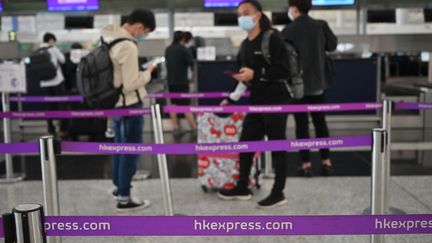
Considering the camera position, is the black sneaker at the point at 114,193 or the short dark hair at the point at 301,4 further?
the short dark hair at the point at 301,4

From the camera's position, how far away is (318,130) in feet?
15.9

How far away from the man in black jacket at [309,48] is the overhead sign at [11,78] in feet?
9.03

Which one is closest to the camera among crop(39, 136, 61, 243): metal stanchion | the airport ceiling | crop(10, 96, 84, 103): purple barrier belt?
crop(39, 136, 61, 243): metal stanchion

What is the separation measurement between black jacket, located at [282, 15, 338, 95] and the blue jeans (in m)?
1.66

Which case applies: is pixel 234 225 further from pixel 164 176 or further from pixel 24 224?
pixel 164 176

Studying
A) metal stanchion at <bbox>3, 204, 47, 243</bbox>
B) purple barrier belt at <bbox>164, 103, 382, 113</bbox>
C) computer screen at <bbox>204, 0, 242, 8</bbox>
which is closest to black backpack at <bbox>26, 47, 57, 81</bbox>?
computer screen at <bbox>204, 0, 242, 8</bbox>

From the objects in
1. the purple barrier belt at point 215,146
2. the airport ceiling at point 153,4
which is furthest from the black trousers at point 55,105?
the purple barrier belt at point 215,146

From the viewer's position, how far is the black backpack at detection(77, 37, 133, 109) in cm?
367

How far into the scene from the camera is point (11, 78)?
519 cm

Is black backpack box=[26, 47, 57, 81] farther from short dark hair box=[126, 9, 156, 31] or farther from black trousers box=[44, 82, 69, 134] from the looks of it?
short dark hair box=[126, 9, 156, 31]

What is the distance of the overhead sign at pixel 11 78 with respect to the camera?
5.19 m

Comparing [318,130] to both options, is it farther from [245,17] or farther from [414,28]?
[414,28]

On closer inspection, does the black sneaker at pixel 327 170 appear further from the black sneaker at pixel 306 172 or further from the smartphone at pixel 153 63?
the smartphone at pixel 153 63

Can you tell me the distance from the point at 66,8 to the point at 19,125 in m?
2.26
